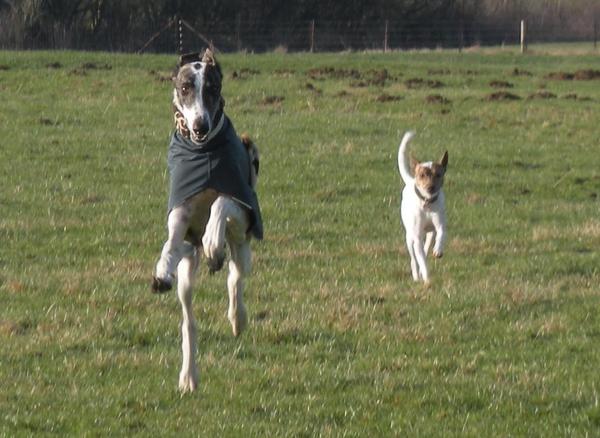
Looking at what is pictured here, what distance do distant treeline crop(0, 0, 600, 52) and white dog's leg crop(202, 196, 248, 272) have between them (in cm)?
3562

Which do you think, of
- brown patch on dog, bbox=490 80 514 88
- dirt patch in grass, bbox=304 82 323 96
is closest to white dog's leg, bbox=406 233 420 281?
dirt patch in grass, bbox=304 82 323 96

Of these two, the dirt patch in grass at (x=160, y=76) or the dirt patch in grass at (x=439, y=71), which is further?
the dirt patch in grass at (x=439, y=71)

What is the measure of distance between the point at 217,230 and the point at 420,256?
4690mm

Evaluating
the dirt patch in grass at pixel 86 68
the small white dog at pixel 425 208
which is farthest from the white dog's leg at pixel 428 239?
the dirt patch in grass at pixel 86 68

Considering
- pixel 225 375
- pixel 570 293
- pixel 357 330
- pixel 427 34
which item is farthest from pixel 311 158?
pixel 427 34

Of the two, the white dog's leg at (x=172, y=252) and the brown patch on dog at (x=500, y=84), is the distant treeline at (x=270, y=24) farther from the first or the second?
the white dog's leg at (x=172, y=252)

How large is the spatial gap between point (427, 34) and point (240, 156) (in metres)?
45.7

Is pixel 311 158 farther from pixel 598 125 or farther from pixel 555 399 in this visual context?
pixel 555 399

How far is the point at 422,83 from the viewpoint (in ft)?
93.5

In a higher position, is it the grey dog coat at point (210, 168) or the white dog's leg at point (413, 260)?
the grey dog coat at point (210, 168)

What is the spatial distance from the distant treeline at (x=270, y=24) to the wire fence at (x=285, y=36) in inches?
1.4

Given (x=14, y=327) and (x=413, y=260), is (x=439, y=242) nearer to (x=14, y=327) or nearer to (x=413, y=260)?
(x=413, y=260)

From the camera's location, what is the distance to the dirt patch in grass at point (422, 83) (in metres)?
28.1

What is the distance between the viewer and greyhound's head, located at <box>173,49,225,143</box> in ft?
23.7
